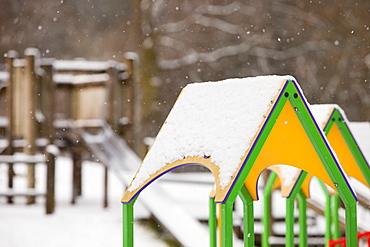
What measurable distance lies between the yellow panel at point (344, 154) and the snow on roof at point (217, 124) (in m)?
1.33

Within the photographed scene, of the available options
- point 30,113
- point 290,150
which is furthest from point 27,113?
point 290,150

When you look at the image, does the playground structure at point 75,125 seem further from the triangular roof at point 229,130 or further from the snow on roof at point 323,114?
the triangular roof at point 229,130

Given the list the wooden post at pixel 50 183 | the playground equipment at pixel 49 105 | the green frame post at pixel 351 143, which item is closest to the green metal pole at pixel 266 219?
the green frame post at pixel 351 143

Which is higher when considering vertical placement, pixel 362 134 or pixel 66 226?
pixel 362 134

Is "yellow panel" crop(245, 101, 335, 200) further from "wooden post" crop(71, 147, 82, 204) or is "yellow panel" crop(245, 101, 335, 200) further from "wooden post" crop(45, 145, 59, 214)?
"wooden post" crop(71, 147, 82, 204)

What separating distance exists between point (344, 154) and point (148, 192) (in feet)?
12.1

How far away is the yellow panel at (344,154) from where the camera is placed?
4.59 meters

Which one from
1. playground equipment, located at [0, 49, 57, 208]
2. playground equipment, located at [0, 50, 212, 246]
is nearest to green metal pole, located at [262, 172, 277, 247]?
playground equipment, located at [0, 50, 212, 246]

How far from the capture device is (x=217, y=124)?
138 inches

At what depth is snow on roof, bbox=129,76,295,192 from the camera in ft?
10.7

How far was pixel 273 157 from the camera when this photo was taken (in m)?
3.60

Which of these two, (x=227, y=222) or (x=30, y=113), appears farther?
(x=30, y=113)

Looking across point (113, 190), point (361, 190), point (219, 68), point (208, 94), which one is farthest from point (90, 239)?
point (219, 68)

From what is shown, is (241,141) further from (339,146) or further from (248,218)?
(339,146)
